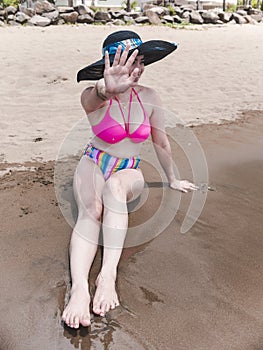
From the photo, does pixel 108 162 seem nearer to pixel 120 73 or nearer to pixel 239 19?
pixel 120 73

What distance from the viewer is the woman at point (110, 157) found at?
210cm

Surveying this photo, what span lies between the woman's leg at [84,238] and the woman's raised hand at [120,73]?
2.22 ft

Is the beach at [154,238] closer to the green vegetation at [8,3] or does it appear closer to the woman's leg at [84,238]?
the woman's leg at [84,238]

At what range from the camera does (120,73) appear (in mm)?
2115

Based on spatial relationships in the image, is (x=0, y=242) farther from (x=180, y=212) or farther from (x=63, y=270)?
(x=180, y=212)

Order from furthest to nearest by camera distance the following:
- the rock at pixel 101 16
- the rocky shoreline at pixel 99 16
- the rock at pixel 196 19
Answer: the rock at pixel 196 19 → the rock at pixel 101 16 → the rocky shoreline at pixel 99 16

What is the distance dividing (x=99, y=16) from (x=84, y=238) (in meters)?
13.4

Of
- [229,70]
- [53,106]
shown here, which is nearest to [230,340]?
[53,106]

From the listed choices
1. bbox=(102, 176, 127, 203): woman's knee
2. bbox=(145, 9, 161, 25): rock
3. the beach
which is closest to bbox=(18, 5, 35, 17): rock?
bbox=(145, 9, 161, 25): rock

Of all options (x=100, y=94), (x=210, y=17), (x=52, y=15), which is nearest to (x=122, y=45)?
(x=100, y=94)

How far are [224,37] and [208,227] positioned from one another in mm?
9923

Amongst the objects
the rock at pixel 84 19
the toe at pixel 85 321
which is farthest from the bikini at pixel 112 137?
the rock at pixel 84 19

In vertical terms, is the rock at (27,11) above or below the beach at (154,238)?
below

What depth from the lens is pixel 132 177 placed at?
8.67 ft
